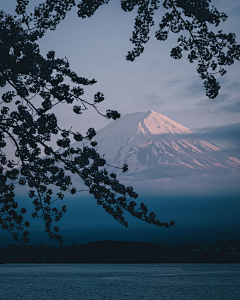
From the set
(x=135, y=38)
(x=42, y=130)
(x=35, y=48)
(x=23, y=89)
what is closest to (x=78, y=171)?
(x=42, y=130)

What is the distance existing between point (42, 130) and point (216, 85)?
122 inches

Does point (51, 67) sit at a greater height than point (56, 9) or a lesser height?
lesser

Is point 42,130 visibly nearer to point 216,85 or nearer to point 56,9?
point 56,9

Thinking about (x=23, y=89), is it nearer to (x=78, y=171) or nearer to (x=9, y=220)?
(x=78, y=171)

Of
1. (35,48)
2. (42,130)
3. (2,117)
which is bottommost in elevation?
(42,130)

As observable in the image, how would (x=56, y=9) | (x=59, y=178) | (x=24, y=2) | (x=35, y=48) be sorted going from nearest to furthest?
(x=35, y=48)
(x=24, y=2)
(x=56, y=9)
(x=59, y=178)

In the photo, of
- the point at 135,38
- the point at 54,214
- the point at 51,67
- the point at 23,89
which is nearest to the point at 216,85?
the point at 135,38

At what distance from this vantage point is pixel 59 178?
768 cm

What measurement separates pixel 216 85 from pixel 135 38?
2.04 metres

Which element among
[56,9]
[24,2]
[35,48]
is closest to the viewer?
[35,48]

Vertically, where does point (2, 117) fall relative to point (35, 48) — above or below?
below

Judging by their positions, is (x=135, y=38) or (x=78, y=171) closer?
(x=78, y=171)

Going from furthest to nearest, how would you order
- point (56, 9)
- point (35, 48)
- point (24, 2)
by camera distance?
point (56, 9), point (24, 2), point (35, 48)

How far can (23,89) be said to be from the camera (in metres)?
6.57
